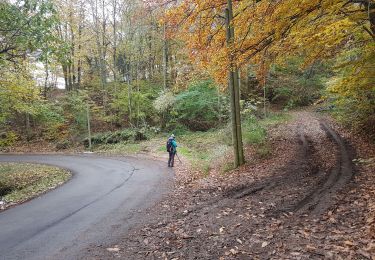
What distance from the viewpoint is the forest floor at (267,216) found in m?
5.85

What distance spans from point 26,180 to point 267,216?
44.3 feet

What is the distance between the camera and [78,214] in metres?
8.88

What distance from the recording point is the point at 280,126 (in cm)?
2316

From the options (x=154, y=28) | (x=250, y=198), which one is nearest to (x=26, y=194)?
(x=250, y=198)

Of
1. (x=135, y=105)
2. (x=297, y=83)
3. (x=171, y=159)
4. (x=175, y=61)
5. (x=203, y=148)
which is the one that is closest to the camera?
(x=171, y=159)

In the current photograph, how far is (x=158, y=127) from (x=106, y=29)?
505 inches

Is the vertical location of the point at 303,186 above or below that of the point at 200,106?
below

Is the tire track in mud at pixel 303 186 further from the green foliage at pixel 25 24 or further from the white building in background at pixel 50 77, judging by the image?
the white building in background at pixel 50 77

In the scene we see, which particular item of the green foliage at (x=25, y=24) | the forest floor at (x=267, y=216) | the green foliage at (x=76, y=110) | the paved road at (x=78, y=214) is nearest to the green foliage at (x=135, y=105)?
the green foliage at (x=76, y=110)

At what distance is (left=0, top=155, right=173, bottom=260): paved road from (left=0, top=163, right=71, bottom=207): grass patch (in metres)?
0.79

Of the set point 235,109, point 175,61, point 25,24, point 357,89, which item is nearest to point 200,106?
point 175,61

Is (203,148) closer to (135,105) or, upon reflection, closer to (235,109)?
(235,109)

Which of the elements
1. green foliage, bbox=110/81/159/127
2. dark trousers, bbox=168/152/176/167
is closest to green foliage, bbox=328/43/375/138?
dark trousers, bbox=168/152/176/167

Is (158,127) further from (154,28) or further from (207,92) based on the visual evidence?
(154,28)
